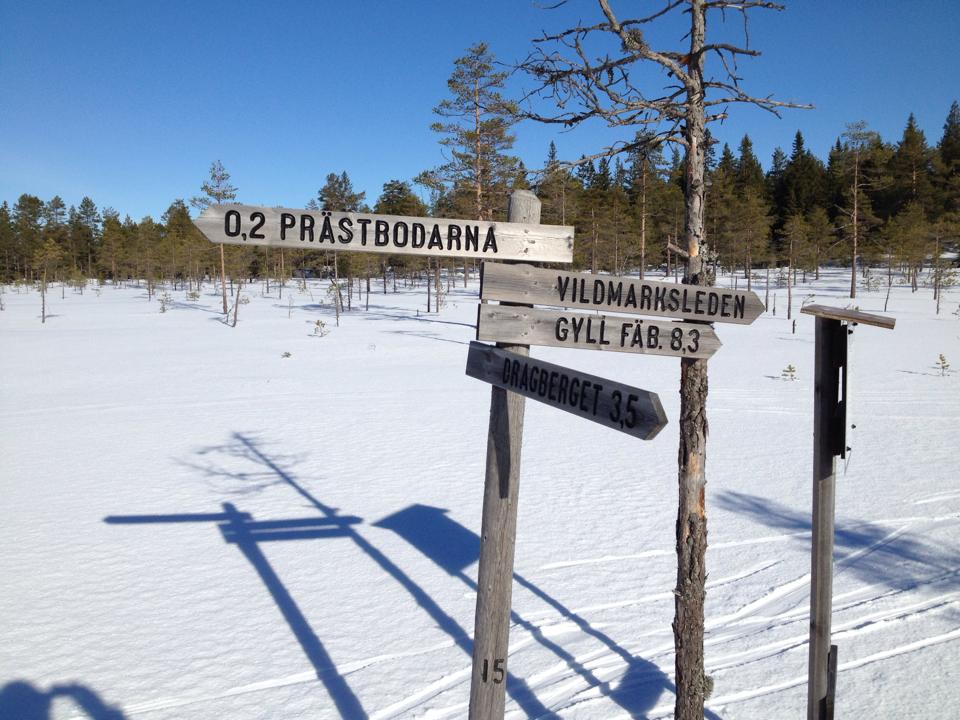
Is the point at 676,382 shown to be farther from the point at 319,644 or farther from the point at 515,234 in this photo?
the point at 515,234

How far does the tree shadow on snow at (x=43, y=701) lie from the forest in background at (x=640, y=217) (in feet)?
76.0

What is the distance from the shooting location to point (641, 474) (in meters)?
10.4

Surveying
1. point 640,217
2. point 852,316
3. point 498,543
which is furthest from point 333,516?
point 640,217

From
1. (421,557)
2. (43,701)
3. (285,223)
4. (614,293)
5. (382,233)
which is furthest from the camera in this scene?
(421,557)

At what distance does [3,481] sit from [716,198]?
158 feet

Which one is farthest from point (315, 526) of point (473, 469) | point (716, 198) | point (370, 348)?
point (716, 198)

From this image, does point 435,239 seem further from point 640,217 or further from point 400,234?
point 640,217

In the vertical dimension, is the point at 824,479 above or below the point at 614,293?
below

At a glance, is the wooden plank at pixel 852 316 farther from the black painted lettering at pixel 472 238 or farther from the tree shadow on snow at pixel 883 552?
the tree shadow on snow at pixel 883 552

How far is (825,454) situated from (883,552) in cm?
513

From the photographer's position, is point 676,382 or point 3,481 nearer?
point 3,481

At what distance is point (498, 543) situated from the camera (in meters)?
2.95

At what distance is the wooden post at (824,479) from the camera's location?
10.1 feet

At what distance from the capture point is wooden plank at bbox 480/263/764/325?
110 inches
